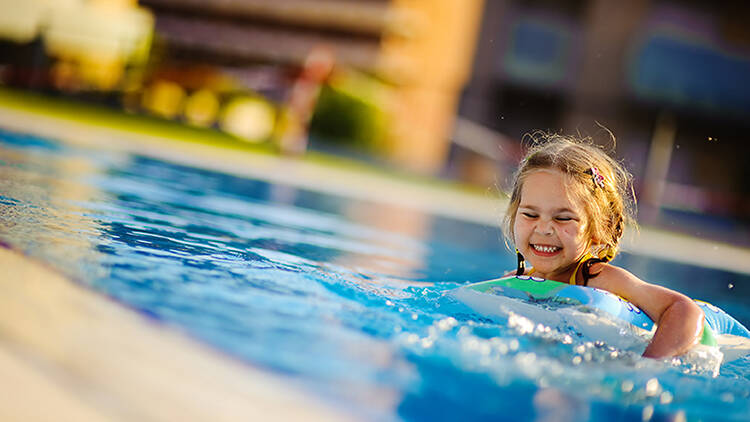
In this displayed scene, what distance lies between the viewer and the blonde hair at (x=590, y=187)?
3.13 metres

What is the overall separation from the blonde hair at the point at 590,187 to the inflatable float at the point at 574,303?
1.22 feet

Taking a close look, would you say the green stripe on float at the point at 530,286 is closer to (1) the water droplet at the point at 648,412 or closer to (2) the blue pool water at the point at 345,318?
(2) the blue pool water at the point at 345,318

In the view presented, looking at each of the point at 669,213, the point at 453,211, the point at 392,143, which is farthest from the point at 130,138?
the point at 669,213

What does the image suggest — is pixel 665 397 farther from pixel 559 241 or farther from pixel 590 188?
pixel 590 188

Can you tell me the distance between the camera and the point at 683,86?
19547 millimetres

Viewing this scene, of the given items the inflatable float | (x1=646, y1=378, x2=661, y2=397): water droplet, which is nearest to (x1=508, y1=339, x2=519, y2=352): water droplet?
the inflatable float

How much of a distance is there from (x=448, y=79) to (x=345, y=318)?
1947 centimetres

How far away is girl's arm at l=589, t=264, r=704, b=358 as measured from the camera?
2670 mm

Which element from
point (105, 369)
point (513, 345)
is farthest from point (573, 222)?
point (105, 369)

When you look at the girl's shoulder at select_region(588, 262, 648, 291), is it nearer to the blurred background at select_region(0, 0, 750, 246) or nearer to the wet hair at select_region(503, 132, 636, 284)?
the wet hair at select_region(503, 132, 636, 284)

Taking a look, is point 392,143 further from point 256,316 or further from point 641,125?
point 256,316

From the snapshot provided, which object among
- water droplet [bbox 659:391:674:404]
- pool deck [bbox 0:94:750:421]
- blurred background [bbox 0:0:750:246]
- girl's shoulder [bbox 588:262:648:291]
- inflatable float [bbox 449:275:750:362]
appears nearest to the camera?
pool deck [bbox 0:94:750:421]

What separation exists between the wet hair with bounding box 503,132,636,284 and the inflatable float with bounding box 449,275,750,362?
12.5 inches

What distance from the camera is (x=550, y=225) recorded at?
3074mm
